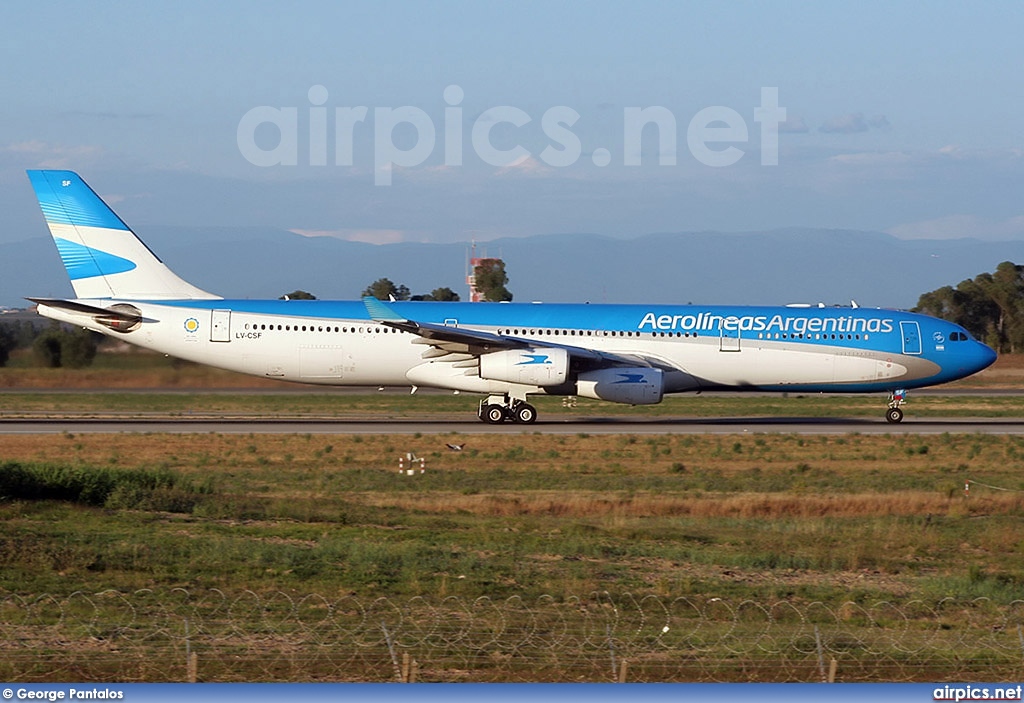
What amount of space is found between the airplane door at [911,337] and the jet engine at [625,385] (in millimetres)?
8445

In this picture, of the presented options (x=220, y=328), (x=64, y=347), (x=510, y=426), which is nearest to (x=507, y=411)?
(x=510, y=426)

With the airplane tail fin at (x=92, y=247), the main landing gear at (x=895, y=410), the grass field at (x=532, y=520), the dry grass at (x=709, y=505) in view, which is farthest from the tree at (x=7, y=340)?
the main landing gear at (x=895, y=410)

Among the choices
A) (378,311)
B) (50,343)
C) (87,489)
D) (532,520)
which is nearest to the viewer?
(532,520)

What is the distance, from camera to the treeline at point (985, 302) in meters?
108

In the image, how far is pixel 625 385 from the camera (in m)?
36.2

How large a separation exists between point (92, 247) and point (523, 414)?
14904 millimetres

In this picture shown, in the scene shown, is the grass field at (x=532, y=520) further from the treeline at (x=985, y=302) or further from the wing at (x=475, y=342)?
the treeline at (x=985, y=302)

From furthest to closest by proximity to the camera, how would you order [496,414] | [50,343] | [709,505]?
[50,343] < [496,414] < [709,505]

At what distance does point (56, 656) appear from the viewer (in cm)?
1148

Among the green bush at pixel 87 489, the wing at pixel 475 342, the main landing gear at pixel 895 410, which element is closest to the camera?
the green bush at pixel 87 489

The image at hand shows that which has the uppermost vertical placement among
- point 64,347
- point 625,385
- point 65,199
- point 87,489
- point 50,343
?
point 65,199

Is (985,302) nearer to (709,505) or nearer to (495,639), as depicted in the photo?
(709,505)

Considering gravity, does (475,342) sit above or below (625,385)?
above

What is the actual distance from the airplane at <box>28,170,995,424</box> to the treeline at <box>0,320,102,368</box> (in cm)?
1224
